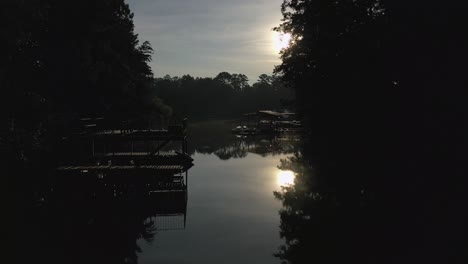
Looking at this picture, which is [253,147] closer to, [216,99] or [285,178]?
[285,178]

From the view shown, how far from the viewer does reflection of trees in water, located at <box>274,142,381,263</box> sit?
776 inches

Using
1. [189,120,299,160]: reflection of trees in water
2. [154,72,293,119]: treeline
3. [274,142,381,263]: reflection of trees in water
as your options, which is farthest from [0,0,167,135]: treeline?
[154,72,293,119]: treeline

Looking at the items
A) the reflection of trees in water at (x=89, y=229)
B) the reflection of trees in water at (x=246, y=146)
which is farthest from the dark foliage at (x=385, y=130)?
the reflection of trees in water at (x=246, y=146)

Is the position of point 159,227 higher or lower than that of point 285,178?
higher

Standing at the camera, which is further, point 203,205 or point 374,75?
point 203,205

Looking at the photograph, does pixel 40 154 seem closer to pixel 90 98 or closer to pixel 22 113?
pixel 22 113

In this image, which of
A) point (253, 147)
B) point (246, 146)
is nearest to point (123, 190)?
point (253, 147)

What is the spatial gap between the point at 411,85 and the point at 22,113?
21.7 m

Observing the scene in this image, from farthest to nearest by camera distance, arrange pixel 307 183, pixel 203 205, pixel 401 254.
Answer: pixel 307 183 → pixel 203 205 → pixel 401 254

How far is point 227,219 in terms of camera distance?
2731cm

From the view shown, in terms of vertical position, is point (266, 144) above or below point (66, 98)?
below

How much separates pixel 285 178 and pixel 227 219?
16855 mm

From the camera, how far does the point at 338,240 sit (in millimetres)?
21297

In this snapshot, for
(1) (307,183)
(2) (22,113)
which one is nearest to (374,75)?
(1) (307,183)
